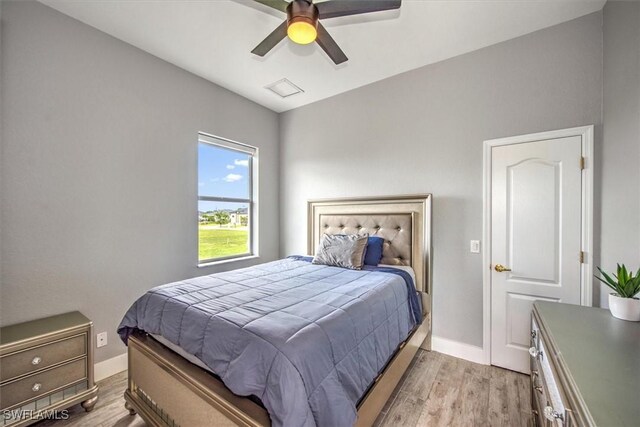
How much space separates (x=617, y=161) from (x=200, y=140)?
3.75 m

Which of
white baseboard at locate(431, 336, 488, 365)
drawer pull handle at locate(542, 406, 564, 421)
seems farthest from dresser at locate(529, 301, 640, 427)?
white baseboard at locate(431, 336, 488, 365)

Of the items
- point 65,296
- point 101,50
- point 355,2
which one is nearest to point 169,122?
point 101,50

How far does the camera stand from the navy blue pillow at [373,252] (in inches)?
112

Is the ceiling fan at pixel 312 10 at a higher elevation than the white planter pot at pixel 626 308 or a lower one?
higher

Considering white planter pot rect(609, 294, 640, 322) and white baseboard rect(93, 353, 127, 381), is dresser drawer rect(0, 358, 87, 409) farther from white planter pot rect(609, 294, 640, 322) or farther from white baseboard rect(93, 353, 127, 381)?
white planter pot rect(609, 294, 640, 322)

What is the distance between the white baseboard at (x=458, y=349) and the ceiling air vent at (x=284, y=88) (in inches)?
132

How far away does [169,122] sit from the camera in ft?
9.17

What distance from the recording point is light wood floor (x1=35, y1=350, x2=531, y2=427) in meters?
1.79

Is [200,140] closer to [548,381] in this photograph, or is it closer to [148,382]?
[148,382]

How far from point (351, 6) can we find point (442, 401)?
111 inches

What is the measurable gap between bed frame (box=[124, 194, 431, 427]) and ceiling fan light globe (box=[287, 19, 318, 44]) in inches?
73.5

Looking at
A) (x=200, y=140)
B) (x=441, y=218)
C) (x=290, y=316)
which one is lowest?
(x=290, y=316)

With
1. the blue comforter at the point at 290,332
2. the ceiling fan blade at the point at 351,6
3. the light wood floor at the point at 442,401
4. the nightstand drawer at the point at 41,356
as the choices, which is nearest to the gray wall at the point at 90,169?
the nightstand drawer at the point at 41,356

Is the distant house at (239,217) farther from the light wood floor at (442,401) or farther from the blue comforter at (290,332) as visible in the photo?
the light wood floor at (442,401)
